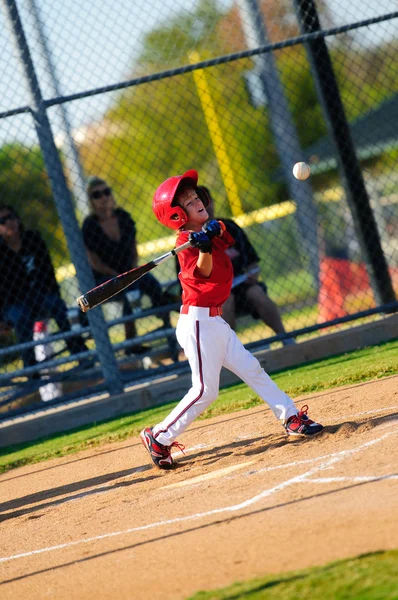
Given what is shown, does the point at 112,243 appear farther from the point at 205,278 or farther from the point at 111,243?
the point at 205,278

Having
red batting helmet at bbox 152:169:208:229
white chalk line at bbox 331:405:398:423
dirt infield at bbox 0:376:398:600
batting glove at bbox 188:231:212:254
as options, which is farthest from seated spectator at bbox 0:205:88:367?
batting glove at bbox 188:231:212:254

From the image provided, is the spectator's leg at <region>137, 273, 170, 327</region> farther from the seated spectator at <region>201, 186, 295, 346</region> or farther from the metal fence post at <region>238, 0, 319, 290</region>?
the metal fence post at <region>238, 0, 319, 290</region>

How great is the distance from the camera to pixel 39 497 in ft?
17.6

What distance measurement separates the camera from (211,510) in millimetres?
4062

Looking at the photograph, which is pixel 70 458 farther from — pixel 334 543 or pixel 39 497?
pixel 334 543

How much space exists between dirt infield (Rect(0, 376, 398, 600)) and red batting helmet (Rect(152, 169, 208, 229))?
1354 millimetres

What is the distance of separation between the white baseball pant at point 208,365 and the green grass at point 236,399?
1507 millimetres

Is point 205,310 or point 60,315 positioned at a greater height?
point 60,315

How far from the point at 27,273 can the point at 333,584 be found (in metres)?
6.08

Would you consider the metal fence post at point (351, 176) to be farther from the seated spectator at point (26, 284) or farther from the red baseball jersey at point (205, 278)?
the red baseball jersey at point (205, 278)

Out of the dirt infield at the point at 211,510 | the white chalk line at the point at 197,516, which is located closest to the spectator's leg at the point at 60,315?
the dirt infield at the point at 211,510

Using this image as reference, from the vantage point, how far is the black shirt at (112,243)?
27.8 ft

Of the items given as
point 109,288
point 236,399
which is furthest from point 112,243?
point 109,288

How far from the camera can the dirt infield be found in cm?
326
